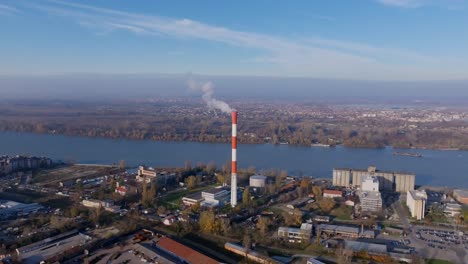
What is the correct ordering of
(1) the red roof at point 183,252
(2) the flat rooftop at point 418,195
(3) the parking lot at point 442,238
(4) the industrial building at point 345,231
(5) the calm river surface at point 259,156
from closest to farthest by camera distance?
(1) the red roof at point 183,252 < (3) the parking lot at point 442,238 < (4) the industrial building at point 345,231 < (2) the flat rooftop at point 418,195 < (5) the calm river surface at point 259,156

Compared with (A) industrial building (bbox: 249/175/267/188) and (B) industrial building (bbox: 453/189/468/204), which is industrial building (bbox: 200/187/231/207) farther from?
(B) industrial building (bbox: 453/189/468/204)

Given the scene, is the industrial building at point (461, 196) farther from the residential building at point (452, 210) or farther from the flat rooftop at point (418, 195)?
the flat rooftop at point (418, 195)

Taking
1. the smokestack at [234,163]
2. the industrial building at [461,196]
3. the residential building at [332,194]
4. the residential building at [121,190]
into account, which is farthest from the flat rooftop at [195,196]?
the industrial building at [461,196]

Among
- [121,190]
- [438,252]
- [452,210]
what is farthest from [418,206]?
[121,190]

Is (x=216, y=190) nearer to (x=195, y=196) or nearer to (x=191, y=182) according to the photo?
(x=195, y=196)

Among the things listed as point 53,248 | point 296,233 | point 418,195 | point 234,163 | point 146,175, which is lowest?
point 53,248

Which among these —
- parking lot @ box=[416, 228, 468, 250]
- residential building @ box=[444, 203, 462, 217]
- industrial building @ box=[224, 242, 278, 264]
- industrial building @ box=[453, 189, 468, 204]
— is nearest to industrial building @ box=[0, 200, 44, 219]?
industrial building @ box=[224, 242, 278, 264]

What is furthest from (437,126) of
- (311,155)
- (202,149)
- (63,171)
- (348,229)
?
(63,171)
